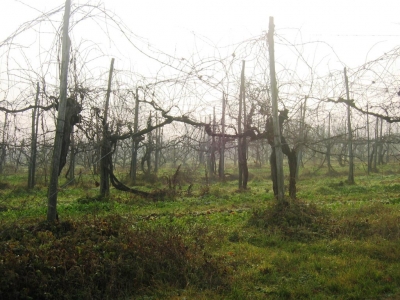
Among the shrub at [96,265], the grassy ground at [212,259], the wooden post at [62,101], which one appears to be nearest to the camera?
the shrub at [96,265]

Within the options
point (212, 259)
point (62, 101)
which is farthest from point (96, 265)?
point (62, 101)

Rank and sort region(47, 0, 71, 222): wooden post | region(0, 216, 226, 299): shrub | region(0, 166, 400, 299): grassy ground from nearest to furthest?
region(0, 216, 226, 299): shrub < region(0, 166, 400, 299): grassy ground < region(47, 0, 71, 222): wooden post

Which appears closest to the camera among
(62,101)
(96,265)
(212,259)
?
(96,265)

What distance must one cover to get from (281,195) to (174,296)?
5.52m

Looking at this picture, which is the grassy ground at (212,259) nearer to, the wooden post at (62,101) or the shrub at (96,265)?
the shrub at (96,265)

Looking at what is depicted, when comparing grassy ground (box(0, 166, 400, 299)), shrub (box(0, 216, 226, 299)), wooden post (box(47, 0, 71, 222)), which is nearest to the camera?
shrub (box(0, 216, 226, 299))

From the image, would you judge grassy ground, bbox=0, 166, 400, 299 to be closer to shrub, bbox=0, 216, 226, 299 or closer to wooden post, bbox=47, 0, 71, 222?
shrub, bbox=0, 216, 226, 299

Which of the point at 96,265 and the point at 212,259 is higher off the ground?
the point at 96,265

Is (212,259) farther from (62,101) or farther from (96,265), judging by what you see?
(62,101)

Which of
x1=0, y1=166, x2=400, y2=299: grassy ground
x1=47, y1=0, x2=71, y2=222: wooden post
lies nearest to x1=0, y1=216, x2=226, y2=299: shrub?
x1=0, y1=166, x2=400, y2=299: grassy ground

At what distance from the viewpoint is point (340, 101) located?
35.4 ft

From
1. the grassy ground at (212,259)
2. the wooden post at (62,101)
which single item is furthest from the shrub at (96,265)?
the wooden post at (62,101)

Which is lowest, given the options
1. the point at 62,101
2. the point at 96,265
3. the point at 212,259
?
the point at 212,259

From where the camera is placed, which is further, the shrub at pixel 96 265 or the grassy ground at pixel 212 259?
the grassy ground at pixel 212 259
